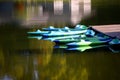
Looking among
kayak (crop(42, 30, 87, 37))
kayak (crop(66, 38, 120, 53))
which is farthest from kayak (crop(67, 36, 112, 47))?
kayak (crop(42, 30, 87, 37))

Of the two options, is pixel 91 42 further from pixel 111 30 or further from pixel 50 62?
pixel 50 62

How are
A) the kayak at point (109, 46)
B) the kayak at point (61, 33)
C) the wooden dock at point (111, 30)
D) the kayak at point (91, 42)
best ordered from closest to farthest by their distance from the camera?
the kayak at point (109, 46)
the kayak at point (91, 42)
the wooden dock at point (111, 30)
the kayak at point (61, 33)

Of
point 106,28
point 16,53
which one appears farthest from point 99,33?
point 16,53

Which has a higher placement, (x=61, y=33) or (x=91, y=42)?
(x=61, y=33)

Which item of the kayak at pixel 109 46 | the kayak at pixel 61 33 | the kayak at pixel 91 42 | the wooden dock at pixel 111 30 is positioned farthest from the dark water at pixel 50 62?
the wooden dock at pixel 111 30

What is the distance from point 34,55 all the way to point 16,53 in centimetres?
62

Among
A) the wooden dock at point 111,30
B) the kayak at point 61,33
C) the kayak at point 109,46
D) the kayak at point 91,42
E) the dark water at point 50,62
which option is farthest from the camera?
the kayak at point 61,33

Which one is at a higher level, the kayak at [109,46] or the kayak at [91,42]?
the kayak at [91,42]

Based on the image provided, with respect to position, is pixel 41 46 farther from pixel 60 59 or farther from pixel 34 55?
pixel 60 59

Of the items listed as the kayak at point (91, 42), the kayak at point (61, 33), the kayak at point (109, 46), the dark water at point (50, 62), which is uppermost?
the kayak at point (61, 33)

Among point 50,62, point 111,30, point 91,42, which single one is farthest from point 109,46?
point 111,30

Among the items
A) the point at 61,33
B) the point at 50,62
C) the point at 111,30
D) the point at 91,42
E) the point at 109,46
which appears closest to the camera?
the point at 50,62

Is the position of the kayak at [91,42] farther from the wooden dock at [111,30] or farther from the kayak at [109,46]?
the wooden dock at [111,30]

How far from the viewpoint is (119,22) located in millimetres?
15133
